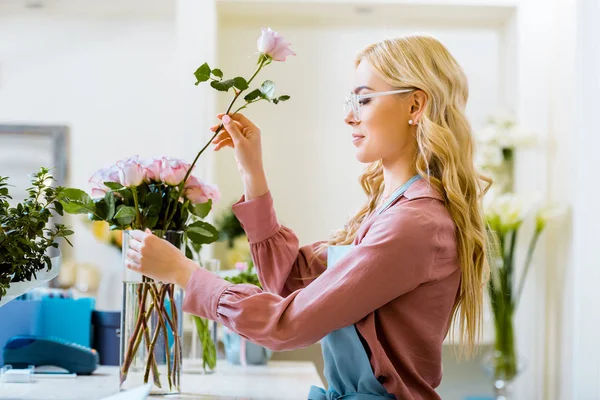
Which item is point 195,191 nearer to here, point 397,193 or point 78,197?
point 78,197

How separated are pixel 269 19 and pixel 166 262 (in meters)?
1.96

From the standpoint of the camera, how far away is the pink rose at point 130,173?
5.02 ft

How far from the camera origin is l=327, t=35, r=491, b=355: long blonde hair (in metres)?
1.34

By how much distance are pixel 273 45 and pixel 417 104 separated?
29 centimetres

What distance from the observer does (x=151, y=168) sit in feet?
5.08

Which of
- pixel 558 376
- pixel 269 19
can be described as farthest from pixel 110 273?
pixel 558 376

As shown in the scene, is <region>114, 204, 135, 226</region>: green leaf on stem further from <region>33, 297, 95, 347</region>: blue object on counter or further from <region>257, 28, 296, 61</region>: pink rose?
<region>33, 297, 95, 347</region>: blue object on counter

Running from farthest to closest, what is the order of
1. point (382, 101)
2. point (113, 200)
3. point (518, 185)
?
point (518, 185) → point (113, 200) → point (382, 101)

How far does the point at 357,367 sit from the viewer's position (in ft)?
4.26

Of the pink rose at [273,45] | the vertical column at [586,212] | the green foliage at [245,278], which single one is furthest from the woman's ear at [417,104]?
the vertical column at [586,212]

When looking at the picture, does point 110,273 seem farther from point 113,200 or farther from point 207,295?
point 207,295

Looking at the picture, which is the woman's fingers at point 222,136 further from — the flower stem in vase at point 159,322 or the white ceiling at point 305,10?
the white ceiling at point 305,10

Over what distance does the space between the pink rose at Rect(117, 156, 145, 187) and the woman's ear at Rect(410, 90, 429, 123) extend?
54cm

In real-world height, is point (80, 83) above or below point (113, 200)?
above
